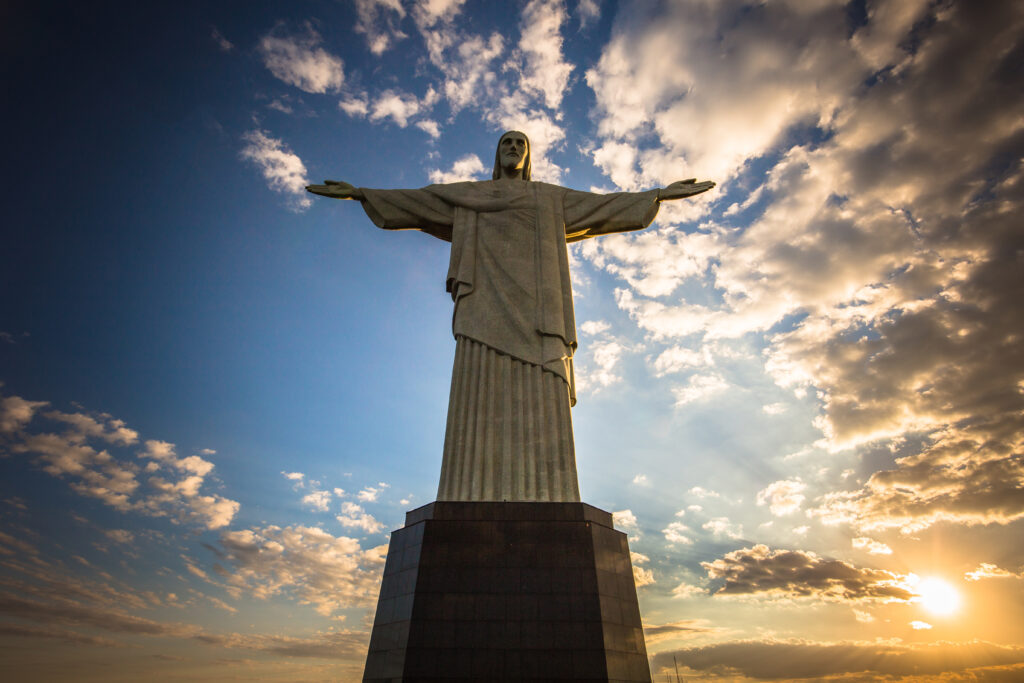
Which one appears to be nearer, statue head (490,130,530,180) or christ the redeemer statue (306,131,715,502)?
christ the redeemer statue (306,131,715,502)

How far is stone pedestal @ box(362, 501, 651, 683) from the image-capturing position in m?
6.63

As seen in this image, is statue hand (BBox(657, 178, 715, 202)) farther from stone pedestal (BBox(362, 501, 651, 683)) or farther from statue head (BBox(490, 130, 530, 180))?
stone pedestal (BBox(362, 501, 651, 683))

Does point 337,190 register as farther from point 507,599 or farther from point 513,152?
point 507,599

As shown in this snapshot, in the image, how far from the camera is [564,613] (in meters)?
6.94

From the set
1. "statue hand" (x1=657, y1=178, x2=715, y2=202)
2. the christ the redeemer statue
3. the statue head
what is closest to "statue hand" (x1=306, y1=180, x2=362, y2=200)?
the christ the redeemer statue

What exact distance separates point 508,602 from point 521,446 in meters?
2.23

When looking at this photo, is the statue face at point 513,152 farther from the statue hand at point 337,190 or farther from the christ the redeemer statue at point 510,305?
the statue hand at point 337,190

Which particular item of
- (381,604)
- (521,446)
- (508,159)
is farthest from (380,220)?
(381,604)

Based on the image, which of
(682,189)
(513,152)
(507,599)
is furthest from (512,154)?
(507,599)

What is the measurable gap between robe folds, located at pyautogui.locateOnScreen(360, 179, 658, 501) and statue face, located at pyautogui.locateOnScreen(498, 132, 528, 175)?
50 centimetres

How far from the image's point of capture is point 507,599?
700 centimetres

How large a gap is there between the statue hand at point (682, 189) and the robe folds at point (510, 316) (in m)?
0.20

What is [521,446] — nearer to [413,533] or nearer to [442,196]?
[413,533]

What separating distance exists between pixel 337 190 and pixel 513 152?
132 inches
